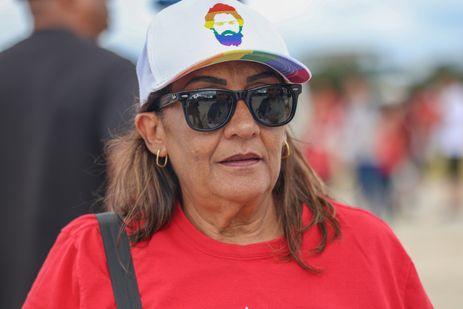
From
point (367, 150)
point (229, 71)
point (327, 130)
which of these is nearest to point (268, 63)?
point (229, 71)

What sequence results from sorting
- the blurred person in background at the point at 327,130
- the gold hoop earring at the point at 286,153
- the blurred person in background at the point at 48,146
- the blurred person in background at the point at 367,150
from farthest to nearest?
the blurred person in background at the point at 367,150
the blurred person in background at the point at 327,130
the blurred person in background at the point at 48,146
the gold hoop earring at the point at 286,153

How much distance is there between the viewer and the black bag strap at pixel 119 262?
2.19 meters

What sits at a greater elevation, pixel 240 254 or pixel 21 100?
pixel 21 100

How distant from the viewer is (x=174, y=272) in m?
2.24

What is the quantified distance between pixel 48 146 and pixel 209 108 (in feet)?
3.45

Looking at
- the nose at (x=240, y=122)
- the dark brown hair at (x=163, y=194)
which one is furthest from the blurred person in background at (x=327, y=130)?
the nose at (x=240, y=122)

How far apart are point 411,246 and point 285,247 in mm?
7422

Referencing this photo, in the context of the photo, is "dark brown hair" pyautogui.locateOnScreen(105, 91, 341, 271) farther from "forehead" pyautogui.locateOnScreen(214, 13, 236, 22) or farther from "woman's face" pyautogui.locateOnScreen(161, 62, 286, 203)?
"forehead" pyautogui.locateOnScreen(214, 13, 236, 22)

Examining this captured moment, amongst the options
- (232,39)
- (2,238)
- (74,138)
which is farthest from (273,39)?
(2,238)

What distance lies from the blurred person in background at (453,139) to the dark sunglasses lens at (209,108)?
9656mm

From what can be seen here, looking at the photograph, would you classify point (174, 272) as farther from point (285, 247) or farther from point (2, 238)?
point (2, 238)

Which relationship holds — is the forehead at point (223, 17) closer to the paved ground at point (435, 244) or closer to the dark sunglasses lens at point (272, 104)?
the dark sunglasses lens at point (272, 104)

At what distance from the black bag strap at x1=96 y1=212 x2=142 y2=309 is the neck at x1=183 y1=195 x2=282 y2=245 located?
247 mm

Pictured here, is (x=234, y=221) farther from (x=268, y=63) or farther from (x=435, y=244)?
(x=435, y=244)
